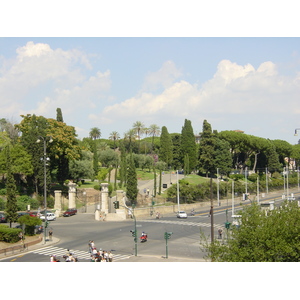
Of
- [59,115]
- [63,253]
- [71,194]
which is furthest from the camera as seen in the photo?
[59,115]

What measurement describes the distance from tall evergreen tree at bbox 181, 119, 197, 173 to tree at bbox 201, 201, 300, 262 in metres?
80.0

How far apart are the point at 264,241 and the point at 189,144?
8232 centimetres

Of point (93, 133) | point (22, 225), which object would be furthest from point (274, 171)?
point (22, 225)

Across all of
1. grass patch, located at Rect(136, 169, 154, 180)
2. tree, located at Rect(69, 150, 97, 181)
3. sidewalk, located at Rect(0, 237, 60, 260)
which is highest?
tree, located at Rect(69, 150, 97, 181)

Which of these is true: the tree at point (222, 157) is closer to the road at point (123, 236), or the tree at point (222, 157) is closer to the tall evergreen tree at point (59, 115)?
the road at point (123, 236)

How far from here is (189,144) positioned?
101562 millimetres

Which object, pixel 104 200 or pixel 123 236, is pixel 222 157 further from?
pixel 123 236

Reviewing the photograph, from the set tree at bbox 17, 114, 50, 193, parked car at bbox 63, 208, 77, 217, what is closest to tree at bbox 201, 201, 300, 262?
parked car at bbox 63, 208, 77, 217

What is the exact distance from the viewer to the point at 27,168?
58219 mm

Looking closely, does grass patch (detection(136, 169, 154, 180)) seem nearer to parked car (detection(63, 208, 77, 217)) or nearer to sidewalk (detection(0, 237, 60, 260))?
parked car (detection(63, 208, 77, 217))

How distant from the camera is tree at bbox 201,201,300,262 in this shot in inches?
764

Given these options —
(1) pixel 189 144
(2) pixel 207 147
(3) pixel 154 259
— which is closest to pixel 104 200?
(3) pixel 154 259

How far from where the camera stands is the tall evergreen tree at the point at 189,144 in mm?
101562

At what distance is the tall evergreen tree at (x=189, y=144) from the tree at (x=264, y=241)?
3151 inches
